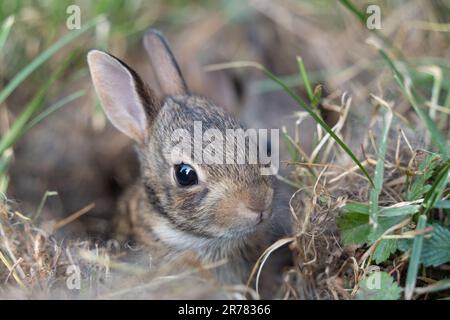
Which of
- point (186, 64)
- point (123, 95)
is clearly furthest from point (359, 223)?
point (186, 64)

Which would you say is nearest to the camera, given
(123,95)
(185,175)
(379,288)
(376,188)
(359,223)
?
(379,288)

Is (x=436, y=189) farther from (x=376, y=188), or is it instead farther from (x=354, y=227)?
(x=354, y=227)

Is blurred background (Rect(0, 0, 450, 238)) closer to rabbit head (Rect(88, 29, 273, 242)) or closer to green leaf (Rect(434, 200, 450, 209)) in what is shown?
rabbit head (Rect(88, 29, 273, 242))

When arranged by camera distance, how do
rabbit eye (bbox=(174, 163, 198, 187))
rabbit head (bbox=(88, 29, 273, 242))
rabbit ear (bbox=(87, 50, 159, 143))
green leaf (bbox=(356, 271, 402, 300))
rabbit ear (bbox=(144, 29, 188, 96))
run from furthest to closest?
rabbit ear (bbox=(144, 29, 188, 96)), rabbit ear (bbox=(87, 50, 159, 143)), rabbit eye (bbox=(174, 163, 198, 187)), rabbit head (bbox=(88, 29, 273, 242)), green leaf (bbox=(356, 271, 402, 300))

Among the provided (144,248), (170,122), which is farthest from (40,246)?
(170,122)

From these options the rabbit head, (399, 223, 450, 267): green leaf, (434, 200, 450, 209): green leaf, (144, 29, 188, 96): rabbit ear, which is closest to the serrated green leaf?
(399, 223, 450, 267): green leaf

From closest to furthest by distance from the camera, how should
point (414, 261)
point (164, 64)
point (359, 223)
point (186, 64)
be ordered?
1. point (414, 261)
2. point (359, 223)
3. point (164, 64)
4. point (186, 64)
